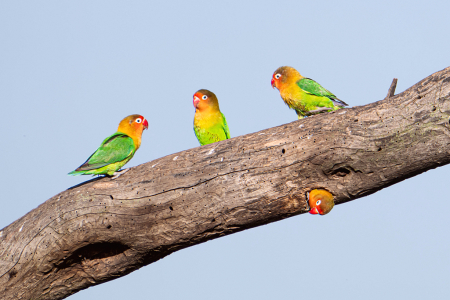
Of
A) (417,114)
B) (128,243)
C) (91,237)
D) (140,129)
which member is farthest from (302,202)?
(140,129)

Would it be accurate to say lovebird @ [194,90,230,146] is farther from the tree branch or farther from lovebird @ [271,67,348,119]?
the tree branch

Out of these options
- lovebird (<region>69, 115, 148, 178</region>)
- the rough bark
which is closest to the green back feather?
lovebird (<region>69, 115, 148, 178</region>)

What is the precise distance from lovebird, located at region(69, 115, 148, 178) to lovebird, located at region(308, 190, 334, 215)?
7.85 feet

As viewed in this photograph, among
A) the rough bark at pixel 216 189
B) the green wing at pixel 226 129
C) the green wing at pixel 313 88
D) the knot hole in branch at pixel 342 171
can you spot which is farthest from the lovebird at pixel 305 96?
the knot hole in branch at pixel 342 171

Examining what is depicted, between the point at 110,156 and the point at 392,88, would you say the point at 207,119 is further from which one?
the point at 392,88

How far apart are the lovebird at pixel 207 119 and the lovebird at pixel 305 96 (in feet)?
4.09

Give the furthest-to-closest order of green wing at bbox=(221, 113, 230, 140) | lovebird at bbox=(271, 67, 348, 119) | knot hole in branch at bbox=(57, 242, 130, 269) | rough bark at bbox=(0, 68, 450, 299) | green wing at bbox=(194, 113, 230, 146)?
green wing at bbox=(221, 113, 230, 140) → green wing at bbox=(194, 113, 230, 146) → lovebird at bbox=(271, 67, 348, 119) → knot hole in branch at bbox=(57, 242, 130, 269) → rough bark at bbox=(0, 68, 450, 299)

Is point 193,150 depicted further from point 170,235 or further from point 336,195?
point 336,195

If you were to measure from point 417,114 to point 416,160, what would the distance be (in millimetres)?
443

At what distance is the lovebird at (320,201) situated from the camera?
4359 mm

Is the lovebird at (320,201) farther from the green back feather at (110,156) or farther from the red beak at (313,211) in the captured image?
the green back feather at (110,156)

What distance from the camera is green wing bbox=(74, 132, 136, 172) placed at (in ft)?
18.0

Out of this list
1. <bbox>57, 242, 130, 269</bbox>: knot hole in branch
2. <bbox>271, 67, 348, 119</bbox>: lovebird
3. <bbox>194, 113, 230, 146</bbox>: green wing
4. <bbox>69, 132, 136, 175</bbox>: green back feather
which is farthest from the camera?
<bbox>194, 113, 230, 146</bbox>: green wing

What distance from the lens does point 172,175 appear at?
4.80 m
